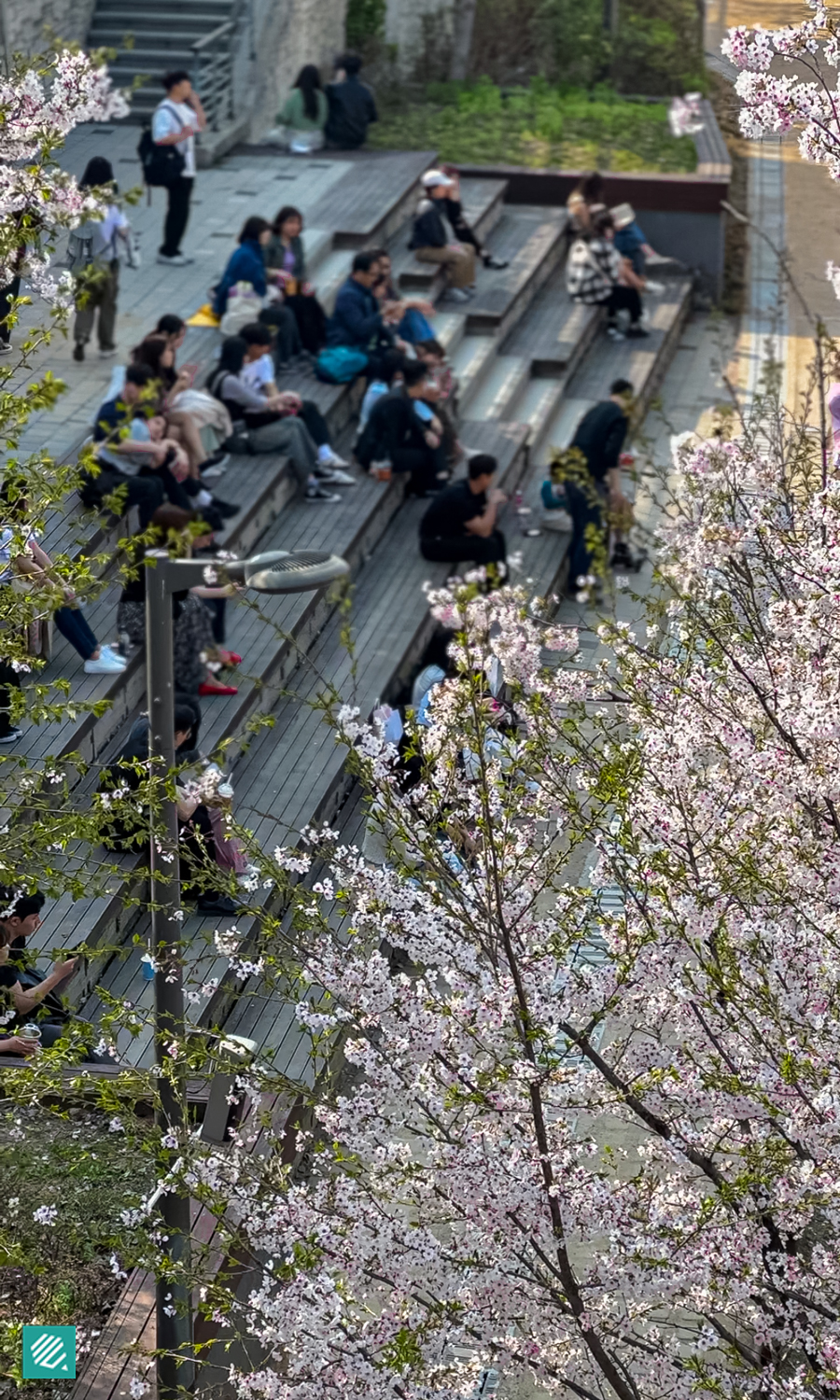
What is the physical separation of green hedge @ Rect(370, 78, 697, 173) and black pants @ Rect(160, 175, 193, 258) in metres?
5.38

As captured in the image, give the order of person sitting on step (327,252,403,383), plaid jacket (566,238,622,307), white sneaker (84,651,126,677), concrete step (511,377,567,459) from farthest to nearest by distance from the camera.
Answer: plaid jacket (566,238,622,307) → concrete step (511,377,567,459) → person sitting on step (327,252,403,383) → white sneaker (84,651,126,677)

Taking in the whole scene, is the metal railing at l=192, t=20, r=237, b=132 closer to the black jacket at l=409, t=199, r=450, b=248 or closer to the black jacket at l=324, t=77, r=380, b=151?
the black jacket at l=324, t=77, r=380, b=151

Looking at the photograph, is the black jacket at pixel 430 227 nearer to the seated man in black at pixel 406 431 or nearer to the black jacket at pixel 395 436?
the seated man in black at pixel 406 431

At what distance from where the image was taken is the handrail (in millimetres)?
19973

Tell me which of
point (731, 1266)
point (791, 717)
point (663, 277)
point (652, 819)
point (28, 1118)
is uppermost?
point (791, 717)

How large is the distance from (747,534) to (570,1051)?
98.3 inches

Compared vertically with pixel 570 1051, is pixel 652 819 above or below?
above

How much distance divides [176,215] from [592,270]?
439cm

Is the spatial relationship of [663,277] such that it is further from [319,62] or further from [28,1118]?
[28,1118]

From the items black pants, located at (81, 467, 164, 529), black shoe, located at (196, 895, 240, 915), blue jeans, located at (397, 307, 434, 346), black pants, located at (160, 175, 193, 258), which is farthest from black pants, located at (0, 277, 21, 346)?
black pants, located at (160, 175, 193, 258)

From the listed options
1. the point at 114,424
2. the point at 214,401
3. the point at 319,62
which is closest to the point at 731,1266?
the point at 114,424

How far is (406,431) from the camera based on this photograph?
1519 cm

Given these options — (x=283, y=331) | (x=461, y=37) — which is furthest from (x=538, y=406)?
(x=461, y=37)

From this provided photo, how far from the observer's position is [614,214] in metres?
20.3
